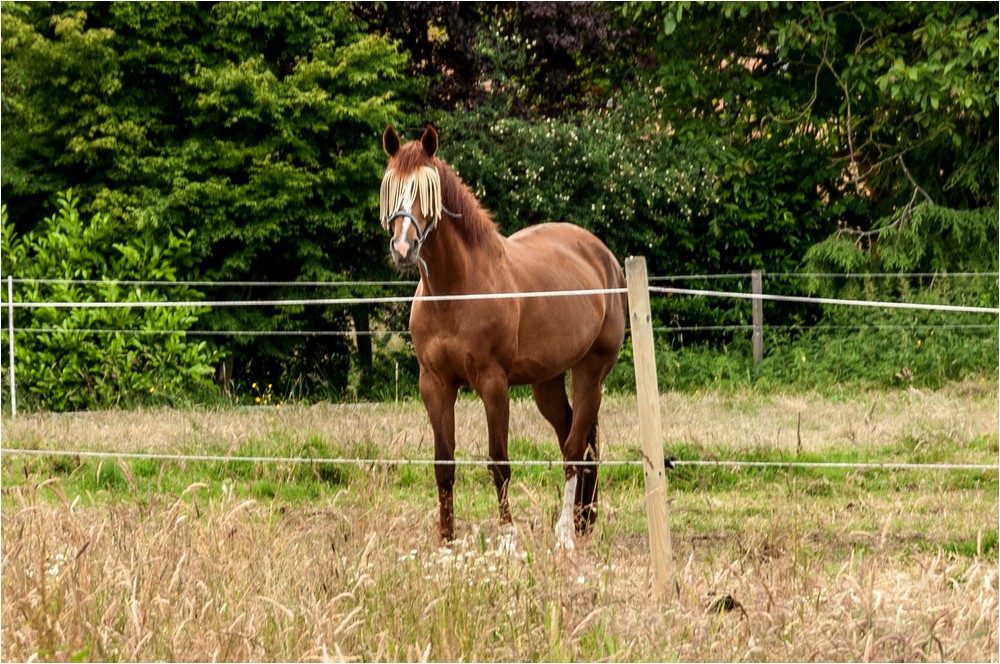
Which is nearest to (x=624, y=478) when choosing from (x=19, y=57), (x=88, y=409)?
(x=88, y=409)

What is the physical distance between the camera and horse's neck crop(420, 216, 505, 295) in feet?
20.8

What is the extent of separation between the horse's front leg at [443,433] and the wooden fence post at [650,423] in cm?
180

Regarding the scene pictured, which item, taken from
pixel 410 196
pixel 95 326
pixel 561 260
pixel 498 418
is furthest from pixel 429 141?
pixel 95 326

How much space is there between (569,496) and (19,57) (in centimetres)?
858

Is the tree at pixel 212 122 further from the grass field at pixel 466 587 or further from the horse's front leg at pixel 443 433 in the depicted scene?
the horse's front leg at pixel 443 433

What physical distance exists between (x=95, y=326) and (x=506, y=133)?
4891mm

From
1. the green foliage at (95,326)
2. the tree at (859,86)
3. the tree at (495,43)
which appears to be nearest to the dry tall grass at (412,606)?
the green foliage at (95,326)

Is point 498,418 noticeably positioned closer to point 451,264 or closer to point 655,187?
point 451,264

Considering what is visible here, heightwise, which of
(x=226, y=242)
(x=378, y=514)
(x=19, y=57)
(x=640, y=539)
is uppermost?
(x=19, y=57)

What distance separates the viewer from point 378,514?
5.07m

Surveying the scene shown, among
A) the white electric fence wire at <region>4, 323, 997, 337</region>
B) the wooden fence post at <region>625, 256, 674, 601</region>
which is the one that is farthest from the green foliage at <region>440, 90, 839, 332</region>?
the wooden fence post at <region>625, 256, 674, 601</region>

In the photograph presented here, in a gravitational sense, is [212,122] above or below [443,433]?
above

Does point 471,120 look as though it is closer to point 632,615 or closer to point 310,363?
point 310,363

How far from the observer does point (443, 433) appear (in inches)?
252
